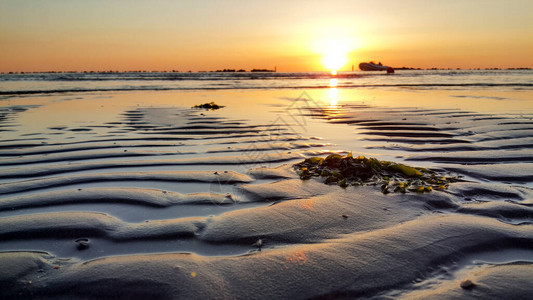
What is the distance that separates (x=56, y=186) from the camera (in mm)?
3203

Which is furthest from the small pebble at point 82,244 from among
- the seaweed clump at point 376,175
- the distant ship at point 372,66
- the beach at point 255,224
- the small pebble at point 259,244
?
the distant ship at point 372,66

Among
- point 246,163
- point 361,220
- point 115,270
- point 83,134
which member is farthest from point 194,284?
point 83,134

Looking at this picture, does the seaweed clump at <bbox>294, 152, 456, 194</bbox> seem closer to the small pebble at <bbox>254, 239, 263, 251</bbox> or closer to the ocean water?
the small pebble at <bbox>254, 239, 263, 251</bbox>

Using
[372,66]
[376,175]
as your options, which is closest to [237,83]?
[376,175]

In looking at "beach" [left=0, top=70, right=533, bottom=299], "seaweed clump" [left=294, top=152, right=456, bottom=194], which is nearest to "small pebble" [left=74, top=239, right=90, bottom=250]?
"beach" [left=0, top=70, right=533, bottom=299]

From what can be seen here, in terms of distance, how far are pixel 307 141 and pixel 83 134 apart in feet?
13.0

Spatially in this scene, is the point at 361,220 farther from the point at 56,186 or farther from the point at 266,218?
the point at 56,186

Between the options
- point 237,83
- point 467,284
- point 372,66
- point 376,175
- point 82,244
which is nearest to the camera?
point 467,284

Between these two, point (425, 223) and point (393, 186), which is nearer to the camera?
point (425, 223)

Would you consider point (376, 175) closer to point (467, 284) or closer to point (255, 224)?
point (255, 224)

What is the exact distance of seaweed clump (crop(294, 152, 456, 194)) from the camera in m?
3.18

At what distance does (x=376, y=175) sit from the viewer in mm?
3463

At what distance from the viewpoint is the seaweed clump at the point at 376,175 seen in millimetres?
3176

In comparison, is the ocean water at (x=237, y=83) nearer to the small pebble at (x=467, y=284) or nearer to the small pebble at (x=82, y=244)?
the small pebble at (x=82, y=244)
